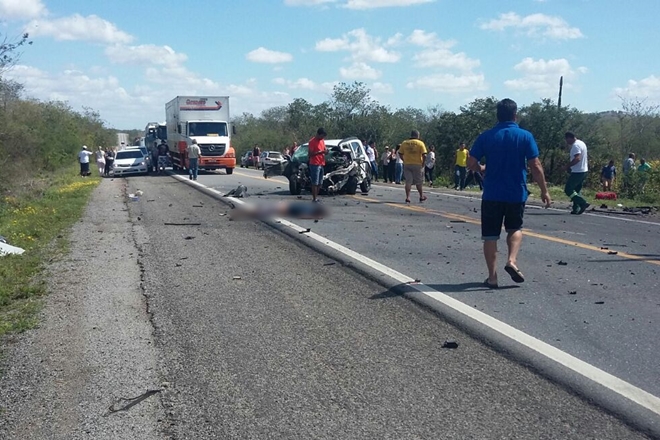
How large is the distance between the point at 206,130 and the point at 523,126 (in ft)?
59.5

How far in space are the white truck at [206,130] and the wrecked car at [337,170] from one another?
621 inches

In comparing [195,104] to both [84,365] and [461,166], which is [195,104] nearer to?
[461,166]

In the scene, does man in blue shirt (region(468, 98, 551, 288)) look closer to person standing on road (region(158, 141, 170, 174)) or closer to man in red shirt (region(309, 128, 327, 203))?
man in red shirt (region(309, 128, 327, 203))

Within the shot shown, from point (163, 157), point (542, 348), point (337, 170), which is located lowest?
point (163, 157)

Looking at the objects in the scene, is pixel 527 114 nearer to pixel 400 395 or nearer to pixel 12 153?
pixel 12 153

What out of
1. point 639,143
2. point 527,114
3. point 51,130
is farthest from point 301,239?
point 639,143

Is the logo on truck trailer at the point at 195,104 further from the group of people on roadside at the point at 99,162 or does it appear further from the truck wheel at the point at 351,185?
the truck wheel at the point at 351,185

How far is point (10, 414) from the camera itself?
439 cm

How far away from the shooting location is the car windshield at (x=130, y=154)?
3806cm

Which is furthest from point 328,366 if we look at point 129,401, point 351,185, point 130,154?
point 130,154

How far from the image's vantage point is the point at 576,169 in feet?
52.7

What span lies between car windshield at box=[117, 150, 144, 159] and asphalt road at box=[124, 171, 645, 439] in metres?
30.2

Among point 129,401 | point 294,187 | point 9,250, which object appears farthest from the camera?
point 294,187

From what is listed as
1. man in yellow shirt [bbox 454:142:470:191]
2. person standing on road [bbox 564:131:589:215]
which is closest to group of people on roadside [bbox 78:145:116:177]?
man in yellow shirt [bbox 454:142:470:191]
